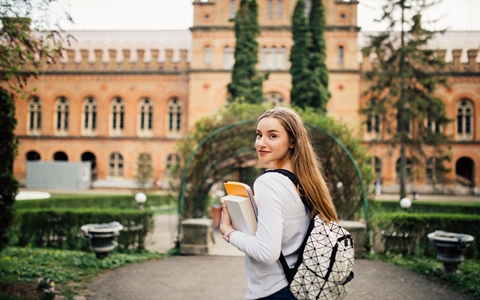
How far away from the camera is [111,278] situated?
6.04m

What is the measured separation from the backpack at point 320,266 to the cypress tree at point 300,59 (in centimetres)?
1760

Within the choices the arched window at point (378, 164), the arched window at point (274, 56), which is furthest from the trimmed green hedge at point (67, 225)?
the arched window at point (378, 164)

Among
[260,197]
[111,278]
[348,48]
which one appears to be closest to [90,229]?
[111,278]

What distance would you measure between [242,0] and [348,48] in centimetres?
952

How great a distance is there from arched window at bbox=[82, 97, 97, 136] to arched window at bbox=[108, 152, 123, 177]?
8.56 feet

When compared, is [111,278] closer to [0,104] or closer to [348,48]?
[0,104]

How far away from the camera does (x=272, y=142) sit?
1891mm

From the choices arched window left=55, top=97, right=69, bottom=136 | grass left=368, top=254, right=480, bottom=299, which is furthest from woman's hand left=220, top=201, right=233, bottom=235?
arched window left=55, top=97, right=69, bottom=136

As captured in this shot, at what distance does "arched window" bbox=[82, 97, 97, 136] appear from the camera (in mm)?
29141

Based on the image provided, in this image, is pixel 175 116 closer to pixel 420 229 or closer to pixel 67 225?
pixel 67 225

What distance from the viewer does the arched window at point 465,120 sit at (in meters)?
27.6

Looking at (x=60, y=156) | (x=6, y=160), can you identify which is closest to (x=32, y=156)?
(x=60, y=156)

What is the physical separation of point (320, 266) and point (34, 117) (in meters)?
32.8

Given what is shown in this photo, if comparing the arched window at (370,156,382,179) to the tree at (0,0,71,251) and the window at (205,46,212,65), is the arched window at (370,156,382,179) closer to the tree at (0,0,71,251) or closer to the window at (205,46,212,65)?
the window at (205,46,212,65)
